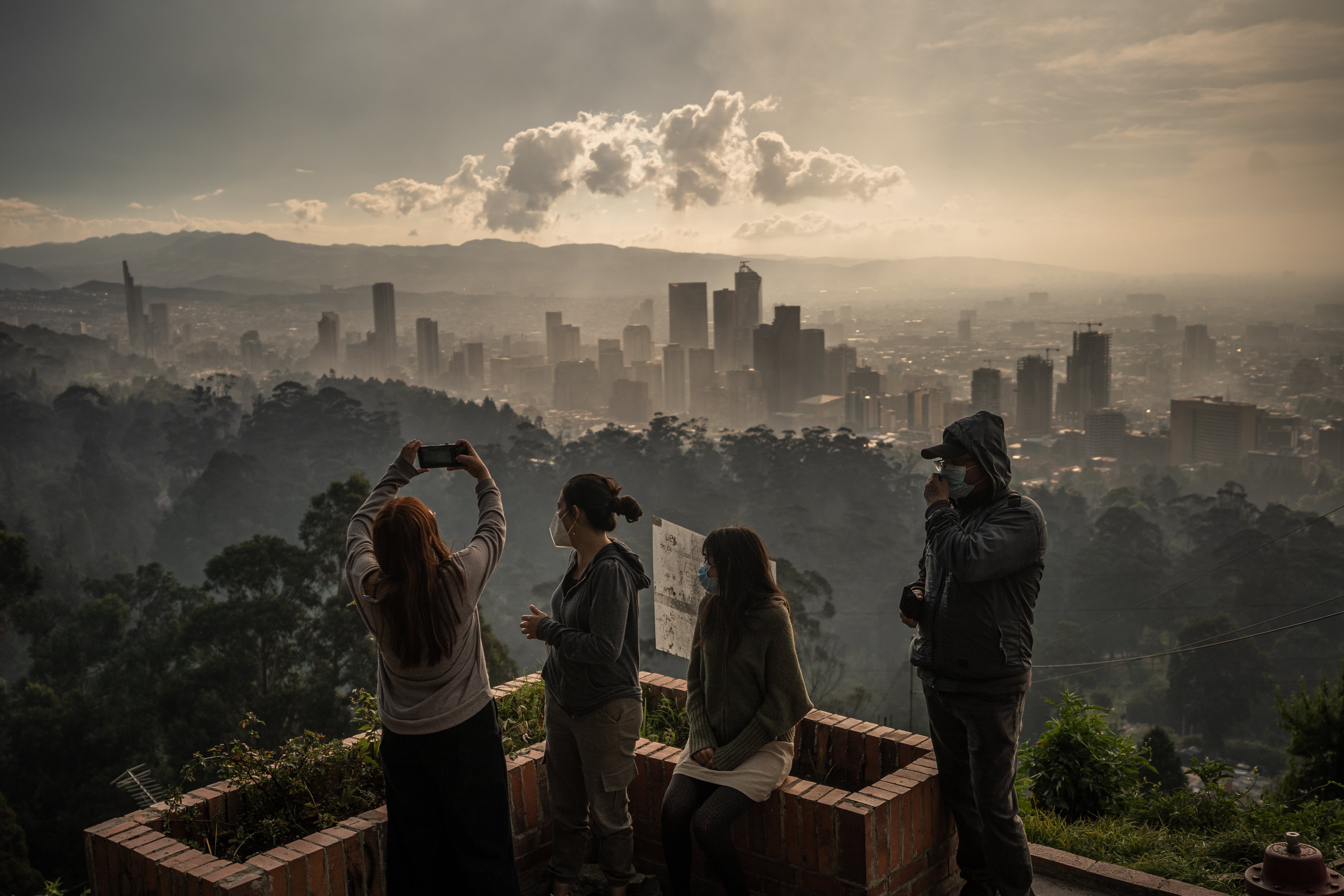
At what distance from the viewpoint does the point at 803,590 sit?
29.3m

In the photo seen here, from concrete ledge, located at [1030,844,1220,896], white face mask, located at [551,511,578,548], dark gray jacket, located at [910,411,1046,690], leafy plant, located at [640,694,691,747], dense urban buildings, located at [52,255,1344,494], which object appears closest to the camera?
dark gray jacket, located at [910,411,1046,690]

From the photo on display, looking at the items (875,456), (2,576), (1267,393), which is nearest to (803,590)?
(875,456)

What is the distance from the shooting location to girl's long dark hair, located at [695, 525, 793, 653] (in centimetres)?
272

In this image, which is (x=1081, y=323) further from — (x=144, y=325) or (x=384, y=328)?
(x=144, y=325)

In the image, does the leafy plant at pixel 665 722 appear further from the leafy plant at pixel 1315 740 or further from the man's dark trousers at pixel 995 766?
the leafy plant at pixel 1315 740

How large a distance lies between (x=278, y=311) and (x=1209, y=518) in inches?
2729

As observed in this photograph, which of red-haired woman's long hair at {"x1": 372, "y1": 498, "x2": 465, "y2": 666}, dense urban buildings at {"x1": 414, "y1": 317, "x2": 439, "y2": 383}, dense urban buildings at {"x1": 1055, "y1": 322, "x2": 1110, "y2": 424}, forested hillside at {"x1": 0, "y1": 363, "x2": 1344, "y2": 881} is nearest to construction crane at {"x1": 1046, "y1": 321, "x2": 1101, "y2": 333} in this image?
dense urban buildings at {"x1": 1055, "y1": 322, "x2": 1110, "y2": 424}

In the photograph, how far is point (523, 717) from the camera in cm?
371

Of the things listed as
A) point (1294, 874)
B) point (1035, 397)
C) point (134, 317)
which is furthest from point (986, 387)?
point (1294, 874)

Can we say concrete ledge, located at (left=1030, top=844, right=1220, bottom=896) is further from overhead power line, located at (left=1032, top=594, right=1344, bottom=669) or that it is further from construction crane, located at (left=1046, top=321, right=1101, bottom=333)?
construction crane, located at (left=1046, top=321, right=1101, bottom=333)

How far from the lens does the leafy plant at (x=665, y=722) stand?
369 centimetres

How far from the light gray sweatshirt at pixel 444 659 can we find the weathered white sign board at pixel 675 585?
125 centimetres

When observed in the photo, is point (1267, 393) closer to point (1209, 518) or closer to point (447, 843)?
point (1209, 518)

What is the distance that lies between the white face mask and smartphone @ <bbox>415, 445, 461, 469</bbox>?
1.16ft
